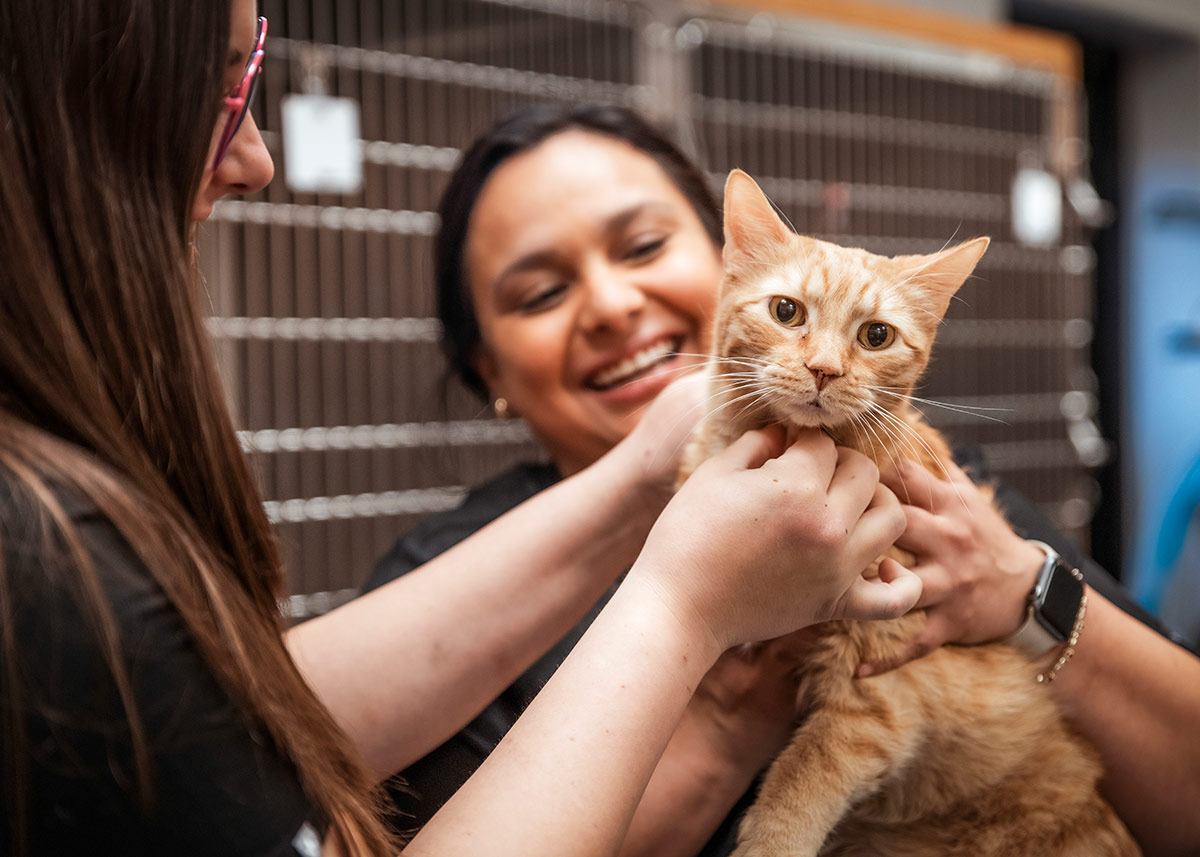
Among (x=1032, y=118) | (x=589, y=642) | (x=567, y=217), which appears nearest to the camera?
(x=589, y=642)

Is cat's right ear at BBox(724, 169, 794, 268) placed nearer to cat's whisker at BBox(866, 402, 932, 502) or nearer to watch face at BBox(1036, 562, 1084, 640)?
cat's whisker at BBox(866, 402, 932, 502)

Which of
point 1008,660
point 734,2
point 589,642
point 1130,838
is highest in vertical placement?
point 734,2

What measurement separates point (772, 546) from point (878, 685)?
260 millimetres

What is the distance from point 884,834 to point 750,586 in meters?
0.41

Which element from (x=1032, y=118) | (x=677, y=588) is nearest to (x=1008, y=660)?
(x=677, y=588)

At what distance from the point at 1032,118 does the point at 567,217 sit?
1876 millimetres

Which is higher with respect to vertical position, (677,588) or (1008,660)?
(677,588)

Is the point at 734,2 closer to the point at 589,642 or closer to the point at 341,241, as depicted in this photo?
the point at 341,241

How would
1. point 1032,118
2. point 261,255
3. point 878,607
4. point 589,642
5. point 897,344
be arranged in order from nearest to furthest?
point 589,642 → point 878,607 → point 897,344 → point 261,255 → point 1032,118

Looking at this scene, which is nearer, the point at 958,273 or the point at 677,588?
the point at 677,588

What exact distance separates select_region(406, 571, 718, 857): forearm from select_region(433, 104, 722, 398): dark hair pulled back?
0.82 metres

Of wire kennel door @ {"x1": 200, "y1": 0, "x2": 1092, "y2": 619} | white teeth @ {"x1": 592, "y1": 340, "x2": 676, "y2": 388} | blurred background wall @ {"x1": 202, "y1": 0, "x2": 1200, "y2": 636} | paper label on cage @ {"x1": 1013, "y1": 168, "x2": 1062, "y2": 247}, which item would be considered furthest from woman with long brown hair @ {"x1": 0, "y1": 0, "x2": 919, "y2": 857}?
paper label on cage @ {"x1": 1013, "y1": 168, "x2": 1062, "y2": 247}

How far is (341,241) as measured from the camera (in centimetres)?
192

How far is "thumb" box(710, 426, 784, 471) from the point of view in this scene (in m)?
0.82
